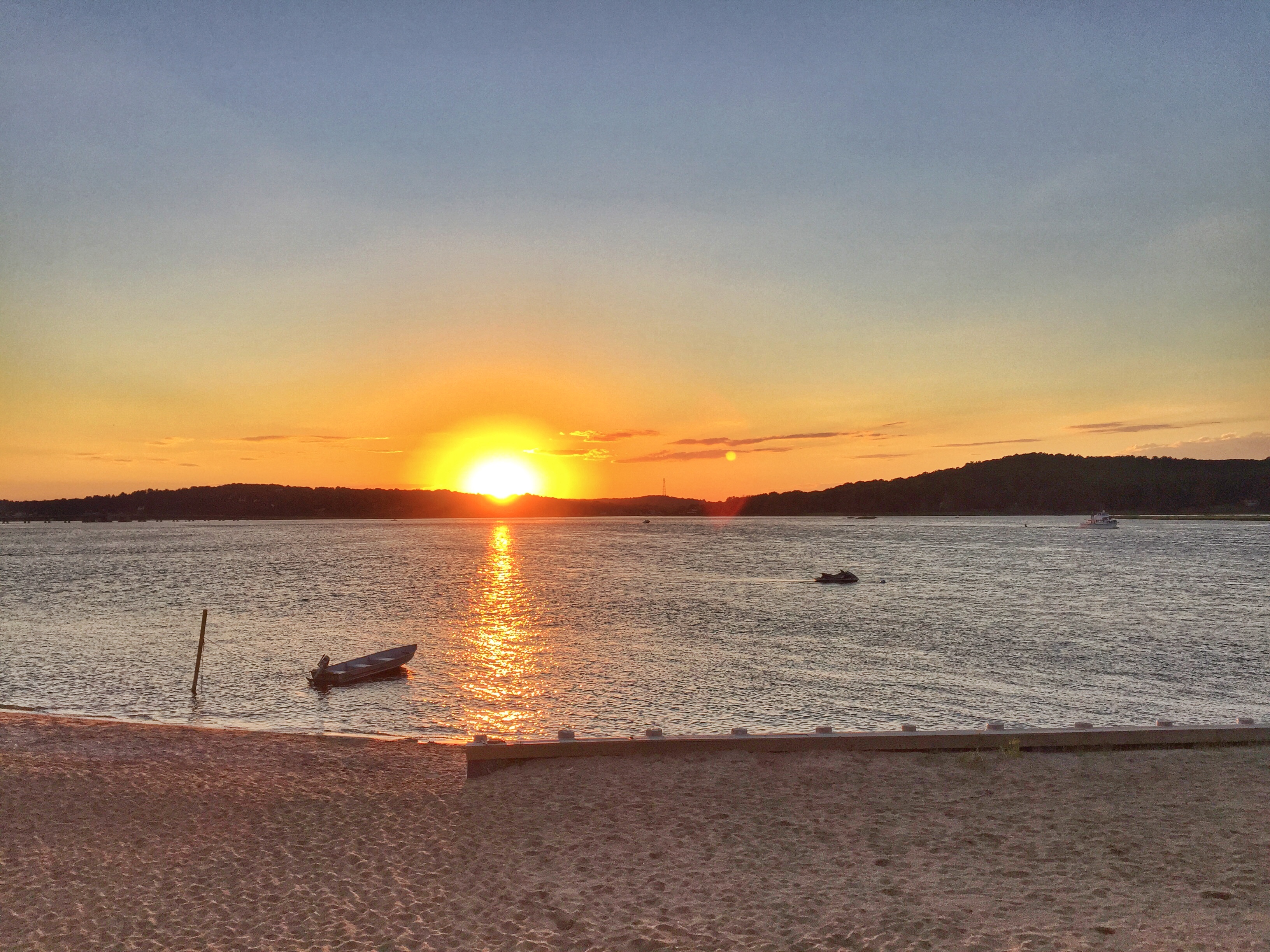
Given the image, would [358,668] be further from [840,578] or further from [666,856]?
[840,578]

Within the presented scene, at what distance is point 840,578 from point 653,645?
39.5m

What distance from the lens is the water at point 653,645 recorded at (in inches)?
896

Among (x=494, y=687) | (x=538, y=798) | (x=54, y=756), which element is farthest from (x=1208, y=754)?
(x=494, y=687)

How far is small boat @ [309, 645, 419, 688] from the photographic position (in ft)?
89.1

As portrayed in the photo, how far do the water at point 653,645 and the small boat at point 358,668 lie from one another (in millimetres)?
689

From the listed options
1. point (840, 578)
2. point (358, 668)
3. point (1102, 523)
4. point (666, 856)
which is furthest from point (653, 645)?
point (1102, 523)

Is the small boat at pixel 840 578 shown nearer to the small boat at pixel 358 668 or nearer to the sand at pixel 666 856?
the small boat at pixel 358 668

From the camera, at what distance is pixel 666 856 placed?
8289 mm

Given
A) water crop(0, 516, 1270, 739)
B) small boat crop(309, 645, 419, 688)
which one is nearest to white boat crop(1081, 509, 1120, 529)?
water crop(0, 516, 1270, 739)

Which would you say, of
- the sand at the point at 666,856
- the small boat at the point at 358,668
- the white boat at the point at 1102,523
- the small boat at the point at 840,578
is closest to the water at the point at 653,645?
the small boat at the point at 358,668

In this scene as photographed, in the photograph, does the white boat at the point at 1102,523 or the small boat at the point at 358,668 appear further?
the white boat at the point at 1102,523

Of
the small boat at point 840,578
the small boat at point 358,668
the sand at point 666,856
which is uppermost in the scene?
the sand at point 666,856

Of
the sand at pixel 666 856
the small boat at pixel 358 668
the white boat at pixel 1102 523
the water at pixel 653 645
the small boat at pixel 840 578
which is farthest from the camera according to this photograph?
the white boat at pixel 1102 523

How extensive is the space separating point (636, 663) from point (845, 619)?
18824 mm
